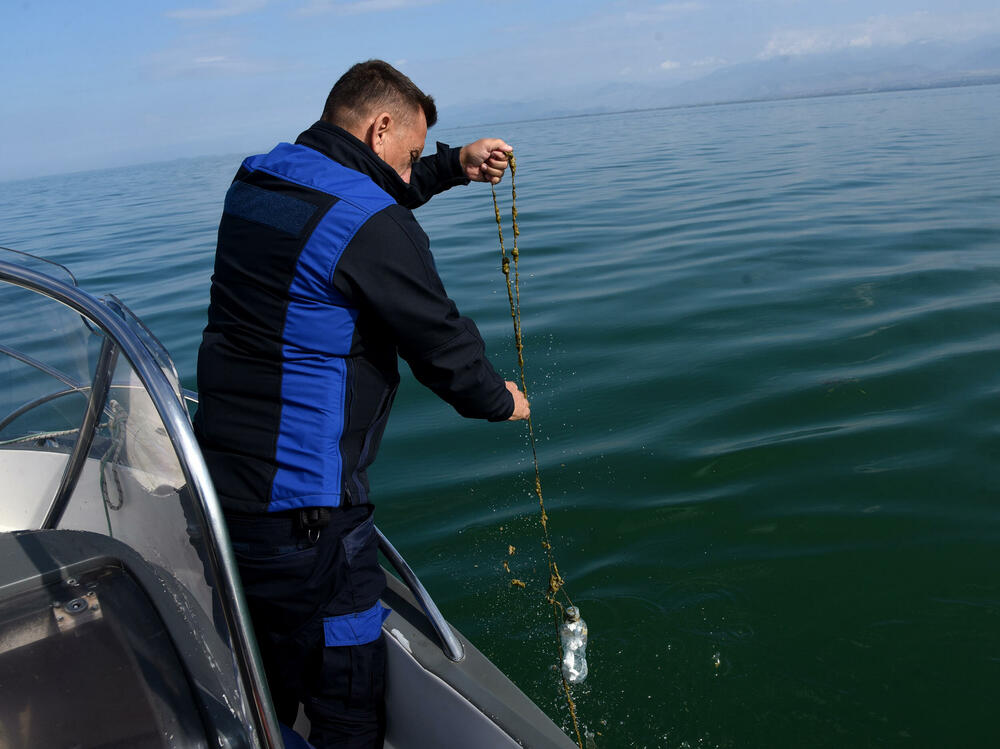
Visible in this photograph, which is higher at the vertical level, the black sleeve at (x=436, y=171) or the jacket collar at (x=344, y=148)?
the jacket collar at (x=344, y=148)

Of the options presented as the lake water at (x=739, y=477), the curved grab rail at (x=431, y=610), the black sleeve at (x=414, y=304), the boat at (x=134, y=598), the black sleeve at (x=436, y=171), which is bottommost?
the lake water at (x=739, y=477)

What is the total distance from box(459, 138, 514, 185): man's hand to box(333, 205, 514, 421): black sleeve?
3.28 ft

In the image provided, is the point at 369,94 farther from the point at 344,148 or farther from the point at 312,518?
the point at 312,518

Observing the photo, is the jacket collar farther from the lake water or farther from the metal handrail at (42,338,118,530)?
the lake water

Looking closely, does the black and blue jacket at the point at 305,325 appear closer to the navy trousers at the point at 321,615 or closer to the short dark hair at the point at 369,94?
the navy trousers at the point at 321,615

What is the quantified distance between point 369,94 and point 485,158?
2.51ft

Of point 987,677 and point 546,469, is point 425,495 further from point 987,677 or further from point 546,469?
point 987,677

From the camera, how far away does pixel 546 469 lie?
4699 millimetres

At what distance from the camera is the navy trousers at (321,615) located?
199 cm

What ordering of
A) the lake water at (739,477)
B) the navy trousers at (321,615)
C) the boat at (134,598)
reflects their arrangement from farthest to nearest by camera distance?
the lake water at (739,477)
the navy trousers at (321,615)
the boat at (134,598)

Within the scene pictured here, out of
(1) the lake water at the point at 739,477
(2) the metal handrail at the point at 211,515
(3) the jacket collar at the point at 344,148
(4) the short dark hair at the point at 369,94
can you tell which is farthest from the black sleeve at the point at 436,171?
(1) the lake water at the point at 739,477

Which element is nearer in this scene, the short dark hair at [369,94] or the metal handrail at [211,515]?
the metal handrail at [211,515]

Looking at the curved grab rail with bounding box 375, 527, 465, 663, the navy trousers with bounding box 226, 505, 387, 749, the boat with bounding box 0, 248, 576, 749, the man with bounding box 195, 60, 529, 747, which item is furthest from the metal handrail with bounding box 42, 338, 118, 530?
the curved grab rail with bounding box 375, 527, 465, 663

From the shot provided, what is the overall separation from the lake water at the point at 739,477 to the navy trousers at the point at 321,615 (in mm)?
1073
